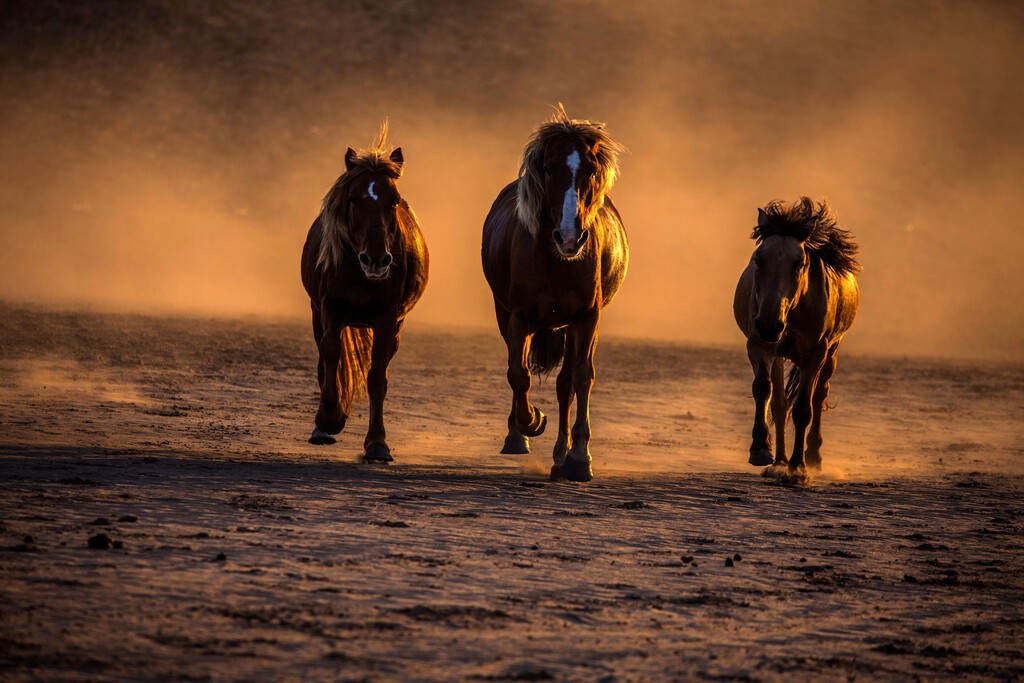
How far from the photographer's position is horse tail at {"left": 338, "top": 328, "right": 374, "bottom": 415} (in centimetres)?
1003

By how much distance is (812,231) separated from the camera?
9.62 m

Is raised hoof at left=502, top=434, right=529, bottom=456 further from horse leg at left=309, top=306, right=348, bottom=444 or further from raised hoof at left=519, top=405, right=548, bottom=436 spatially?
horse leg at left=309, top=306, right=348, bottom=444

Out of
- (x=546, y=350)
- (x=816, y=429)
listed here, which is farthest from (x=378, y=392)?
(x=816, y=429)

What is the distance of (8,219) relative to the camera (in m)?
44.9

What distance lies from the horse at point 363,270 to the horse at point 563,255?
79 centimetres

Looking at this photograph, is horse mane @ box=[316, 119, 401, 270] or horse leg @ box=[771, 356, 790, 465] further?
horse leg @ box=[771, 356, 790, 465]

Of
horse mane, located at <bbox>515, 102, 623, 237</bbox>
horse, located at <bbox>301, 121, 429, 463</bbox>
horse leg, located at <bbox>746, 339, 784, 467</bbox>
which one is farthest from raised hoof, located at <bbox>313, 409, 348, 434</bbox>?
horse leg, located at <bbox>746, 339, 784, 467</bbox>

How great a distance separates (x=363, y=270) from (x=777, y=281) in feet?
9.23

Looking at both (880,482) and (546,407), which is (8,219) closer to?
(546,407)

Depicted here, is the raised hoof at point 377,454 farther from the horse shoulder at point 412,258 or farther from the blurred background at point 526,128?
the blurred background at point 526,128

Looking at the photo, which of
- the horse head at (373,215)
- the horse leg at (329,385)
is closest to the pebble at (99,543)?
the horse head at (373,215)

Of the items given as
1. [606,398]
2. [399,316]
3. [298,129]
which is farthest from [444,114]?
[399,316]

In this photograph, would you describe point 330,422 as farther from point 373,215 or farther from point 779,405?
point 779,405

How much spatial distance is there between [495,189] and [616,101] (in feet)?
45.6
